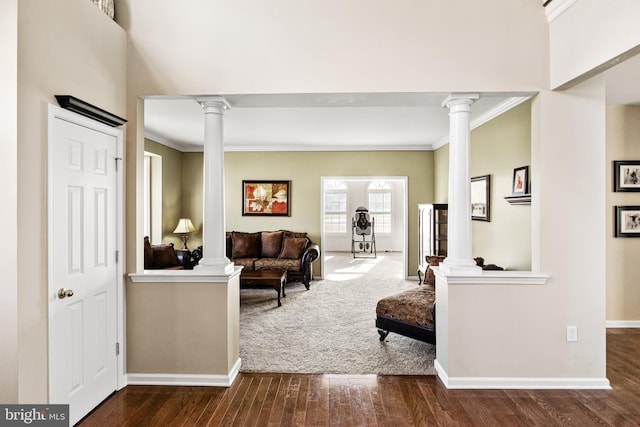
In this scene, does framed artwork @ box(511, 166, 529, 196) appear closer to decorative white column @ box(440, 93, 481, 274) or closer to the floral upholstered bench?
decorative white column @ box(440, 93, 481, 274)

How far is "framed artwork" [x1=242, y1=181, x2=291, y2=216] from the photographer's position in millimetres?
7684

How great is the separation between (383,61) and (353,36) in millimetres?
317

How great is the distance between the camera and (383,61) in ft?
10.1

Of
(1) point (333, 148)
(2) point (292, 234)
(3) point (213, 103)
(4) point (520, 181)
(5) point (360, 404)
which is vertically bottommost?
(5) point (360, 404)

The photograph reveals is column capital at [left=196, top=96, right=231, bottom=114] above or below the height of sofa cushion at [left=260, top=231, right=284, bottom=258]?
above

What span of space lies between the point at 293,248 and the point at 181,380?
13.5ft

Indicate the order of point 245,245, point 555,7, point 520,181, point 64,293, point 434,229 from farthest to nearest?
point 245,245
point 434,229
point 520,181
point 555,7
point 64,293

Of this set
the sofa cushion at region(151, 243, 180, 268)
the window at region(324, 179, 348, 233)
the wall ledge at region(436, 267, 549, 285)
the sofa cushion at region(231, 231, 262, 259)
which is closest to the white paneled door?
the wall ledge at region(436, 267, 549, 285)

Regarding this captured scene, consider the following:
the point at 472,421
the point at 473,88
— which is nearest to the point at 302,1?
the point at 473,88

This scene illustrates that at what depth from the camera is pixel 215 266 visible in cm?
316

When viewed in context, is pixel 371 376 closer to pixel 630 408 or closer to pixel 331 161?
pixel 630 408

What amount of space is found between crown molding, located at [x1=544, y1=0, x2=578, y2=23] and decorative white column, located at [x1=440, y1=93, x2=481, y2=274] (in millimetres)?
802

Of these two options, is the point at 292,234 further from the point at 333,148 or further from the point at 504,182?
the point at 504,182

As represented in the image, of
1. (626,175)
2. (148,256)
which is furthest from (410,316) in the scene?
(148,256)
